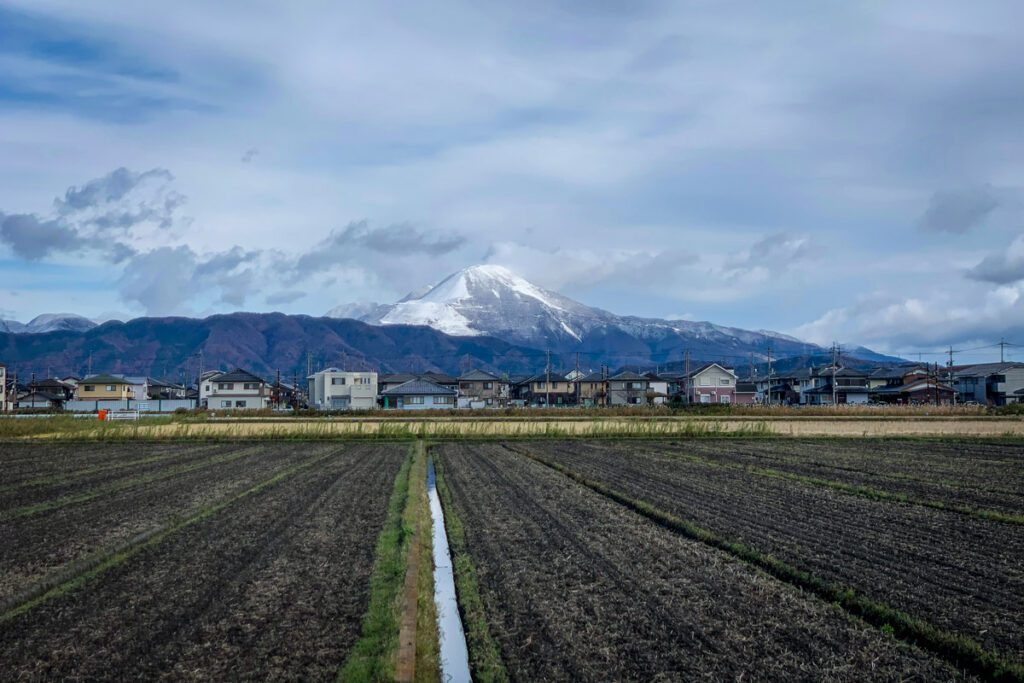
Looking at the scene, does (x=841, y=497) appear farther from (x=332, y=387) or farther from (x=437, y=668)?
(x=332, y=387)

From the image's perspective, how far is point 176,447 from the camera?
33.5 m

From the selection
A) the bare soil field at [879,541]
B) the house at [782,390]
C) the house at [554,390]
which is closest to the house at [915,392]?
the house at [782,390]

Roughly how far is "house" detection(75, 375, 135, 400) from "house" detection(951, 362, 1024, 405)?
93.2 m

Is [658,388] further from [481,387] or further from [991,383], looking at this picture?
[991,383]

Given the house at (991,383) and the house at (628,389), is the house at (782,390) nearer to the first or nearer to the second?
the house at (628,389)

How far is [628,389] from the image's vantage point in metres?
91.7

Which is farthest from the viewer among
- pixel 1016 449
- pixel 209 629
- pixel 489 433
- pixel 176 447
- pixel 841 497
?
pixel 489 433

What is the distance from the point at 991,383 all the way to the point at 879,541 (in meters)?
87.8

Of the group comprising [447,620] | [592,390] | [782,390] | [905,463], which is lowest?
[905,463]

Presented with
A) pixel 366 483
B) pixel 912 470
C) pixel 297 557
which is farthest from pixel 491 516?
pixel 912 470

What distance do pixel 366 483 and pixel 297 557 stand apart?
9.10 meters

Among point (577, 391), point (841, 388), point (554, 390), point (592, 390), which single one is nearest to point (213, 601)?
point (841, 388)

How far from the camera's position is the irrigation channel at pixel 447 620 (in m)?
→ 7.13

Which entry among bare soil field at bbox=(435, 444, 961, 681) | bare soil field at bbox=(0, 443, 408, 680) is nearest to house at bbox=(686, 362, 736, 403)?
bare soil field at bbox=(0, 443, 408, 680)
